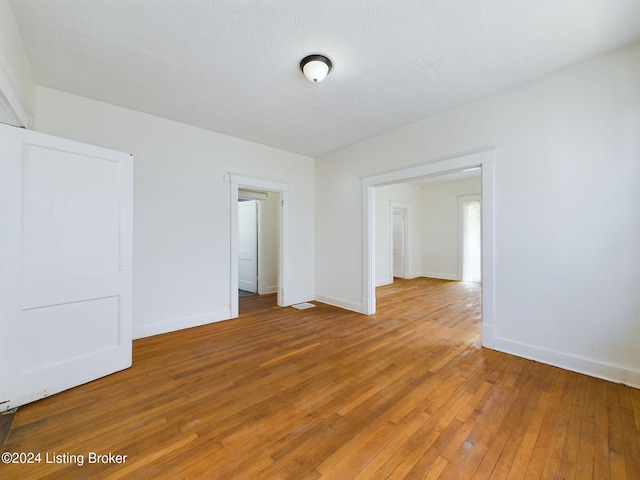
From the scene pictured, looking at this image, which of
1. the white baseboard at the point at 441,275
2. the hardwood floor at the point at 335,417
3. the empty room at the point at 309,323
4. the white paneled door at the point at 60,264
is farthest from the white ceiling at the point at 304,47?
the white baseboard at the point at 441,275

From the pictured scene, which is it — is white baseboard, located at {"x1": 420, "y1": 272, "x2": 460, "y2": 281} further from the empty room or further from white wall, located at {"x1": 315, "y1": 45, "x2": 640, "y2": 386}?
white wall, located at {"x1": 315, "y1": 45, "x2": 640, "y2": 386}

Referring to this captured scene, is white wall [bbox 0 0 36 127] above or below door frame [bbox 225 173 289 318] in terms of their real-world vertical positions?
above

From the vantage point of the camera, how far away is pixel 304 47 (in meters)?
2.07

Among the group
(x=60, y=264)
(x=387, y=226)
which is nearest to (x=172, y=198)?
(x=60, y=264)

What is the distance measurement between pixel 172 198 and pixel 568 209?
14.2 ft

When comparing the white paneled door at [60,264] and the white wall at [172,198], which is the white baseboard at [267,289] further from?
the white paneled door at [60,264]

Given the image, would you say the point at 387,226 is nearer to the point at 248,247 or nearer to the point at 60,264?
the point at 248,247

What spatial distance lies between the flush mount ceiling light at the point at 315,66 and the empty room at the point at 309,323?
16 mm

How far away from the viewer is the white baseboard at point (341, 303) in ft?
13.9

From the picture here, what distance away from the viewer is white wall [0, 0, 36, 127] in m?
1.62

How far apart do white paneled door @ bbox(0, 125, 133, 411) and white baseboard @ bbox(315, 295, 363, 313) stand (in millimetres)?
2994

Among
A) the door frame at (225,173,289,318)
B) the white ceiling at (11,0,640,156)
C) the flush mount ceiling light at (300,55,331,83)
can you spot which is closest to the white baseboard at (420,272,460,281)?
the door frame at (225,173,289,318)

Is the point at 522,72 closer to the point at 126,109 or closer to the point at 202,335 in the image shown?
the point at 126,109

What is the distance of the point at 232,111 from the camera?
3127 millimetres
